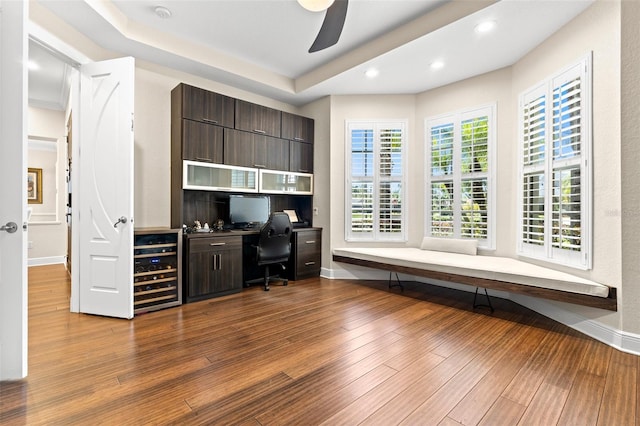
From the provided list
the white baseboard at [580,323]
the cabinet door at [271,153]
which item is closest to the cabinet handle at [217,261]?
the cabinet door at [271,153]

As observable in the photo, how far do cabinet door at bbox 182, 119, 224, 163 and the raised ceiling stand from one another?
824 millimetres

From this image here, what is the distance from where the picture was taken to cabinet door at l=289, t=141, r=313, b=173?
4.90 m

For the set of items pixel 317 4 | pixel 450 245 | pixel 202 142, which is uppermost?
pixel 317 4

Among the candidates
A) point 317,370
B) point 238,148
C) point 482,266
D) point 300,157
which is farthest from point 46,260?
point 482,266

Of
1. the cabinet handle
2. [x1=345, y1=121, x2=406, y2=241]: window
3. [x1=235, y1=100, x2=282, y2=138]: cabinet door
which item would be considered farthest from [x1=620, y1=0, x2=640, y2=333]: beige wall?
the cabinet handle

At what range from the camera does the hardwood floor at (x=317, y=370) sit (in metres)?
1.62

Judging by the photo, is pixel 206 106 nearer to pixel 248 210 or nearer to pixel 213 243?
pixel 248 210

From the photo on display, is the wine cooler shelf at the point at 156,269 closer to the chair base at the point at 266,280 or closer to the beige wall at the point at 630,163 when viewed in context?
the chair base at the point at 266,280

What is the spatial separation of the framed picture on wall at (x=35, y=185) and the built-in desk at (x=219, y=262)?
180 inches

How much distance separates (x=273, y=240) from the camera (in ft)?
13.6

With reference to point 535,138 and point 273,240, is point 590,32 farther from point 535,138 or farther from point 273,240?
point 273,240

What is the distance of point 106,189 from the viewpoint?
307 centimetres

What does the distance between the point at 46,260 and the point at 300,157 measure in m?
A: 5.24

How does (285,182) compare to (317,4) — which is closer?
(317,4)
